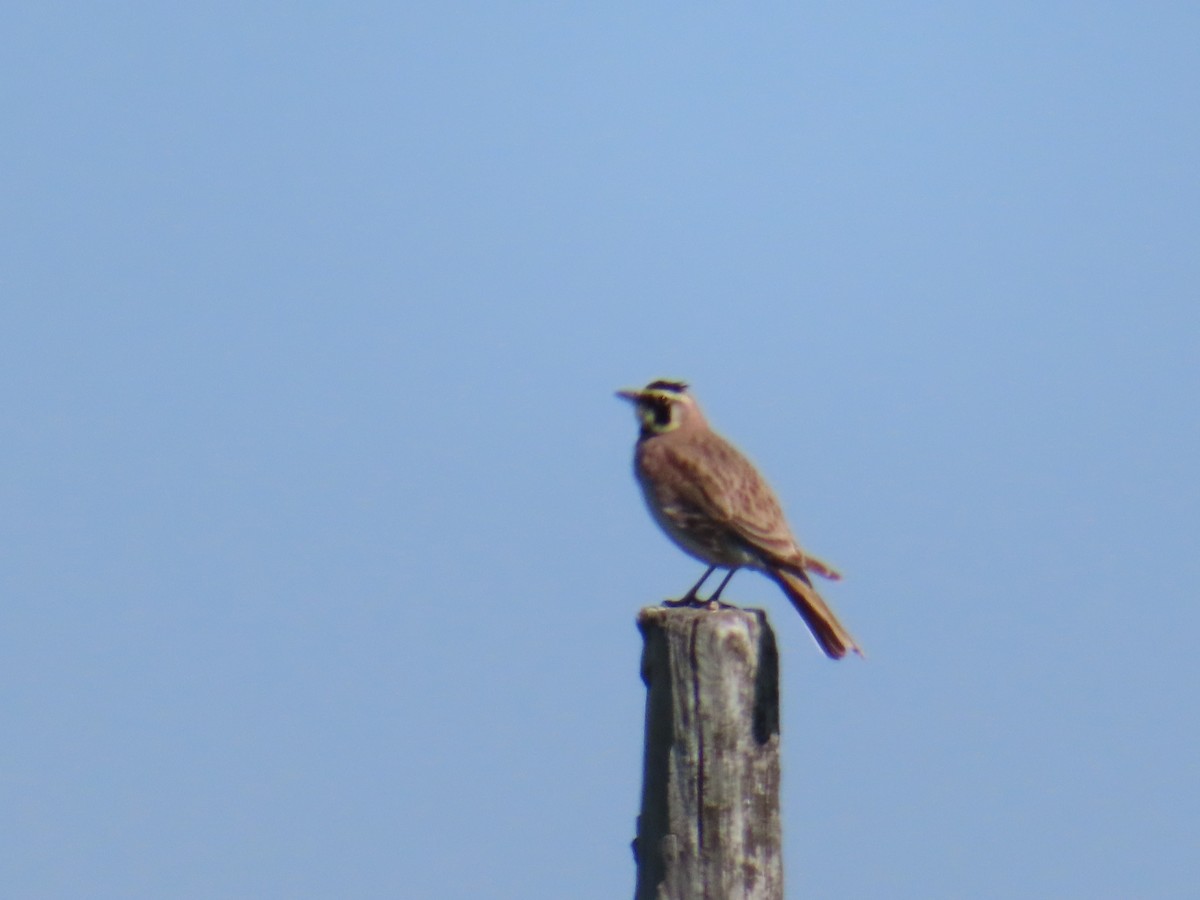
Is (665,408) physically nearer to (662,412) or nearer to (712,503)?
(662,412)

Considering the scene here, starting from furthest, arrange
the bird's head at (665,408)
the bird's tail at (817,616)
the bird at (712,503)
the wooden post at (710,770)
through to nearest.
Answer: the bird's head at (665,408), the bird at (712,503), the bird's tail at (817,616), the wooden post at (710,770)

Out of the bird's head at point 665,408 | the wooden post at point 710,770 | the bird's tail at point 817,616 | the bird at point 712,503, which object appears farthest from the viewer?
the bird's head at point 665,408

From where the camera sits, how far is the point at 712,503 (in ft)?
37.7

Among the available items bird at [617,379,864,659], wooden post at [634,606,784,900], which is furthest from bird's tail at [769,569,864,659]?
wooden post at [634,606,784,900]

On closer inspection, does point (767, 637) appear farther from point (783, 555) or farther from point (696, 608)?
point (783, 555)

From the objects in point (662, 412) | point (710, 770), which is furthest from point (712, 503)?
point (710, 770)

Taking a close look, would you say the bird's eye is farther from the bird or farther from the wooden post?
the wooden post

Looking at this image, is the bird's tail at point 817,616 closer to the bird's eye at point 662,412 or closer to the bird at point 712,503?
the bird at point 712,503

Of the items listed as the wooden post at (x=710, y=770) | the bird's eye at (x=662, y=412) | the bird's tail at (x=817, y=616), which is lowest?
the wooden post at (x=710, y=770)

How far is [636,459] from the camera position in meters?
12.5

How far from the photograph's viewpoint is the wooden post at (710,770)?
22.2 feet

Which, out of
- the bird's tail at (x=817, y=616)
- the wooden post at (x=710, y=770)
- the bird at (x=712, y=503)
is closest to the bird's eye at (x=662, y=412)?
the bird at (x=712, y=503)

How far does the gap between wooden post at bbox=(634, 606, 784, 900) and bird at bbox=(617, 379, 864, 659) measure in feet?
9.24

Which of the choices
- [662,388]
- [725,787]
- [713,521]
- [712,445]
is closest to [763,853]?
[725,787]
